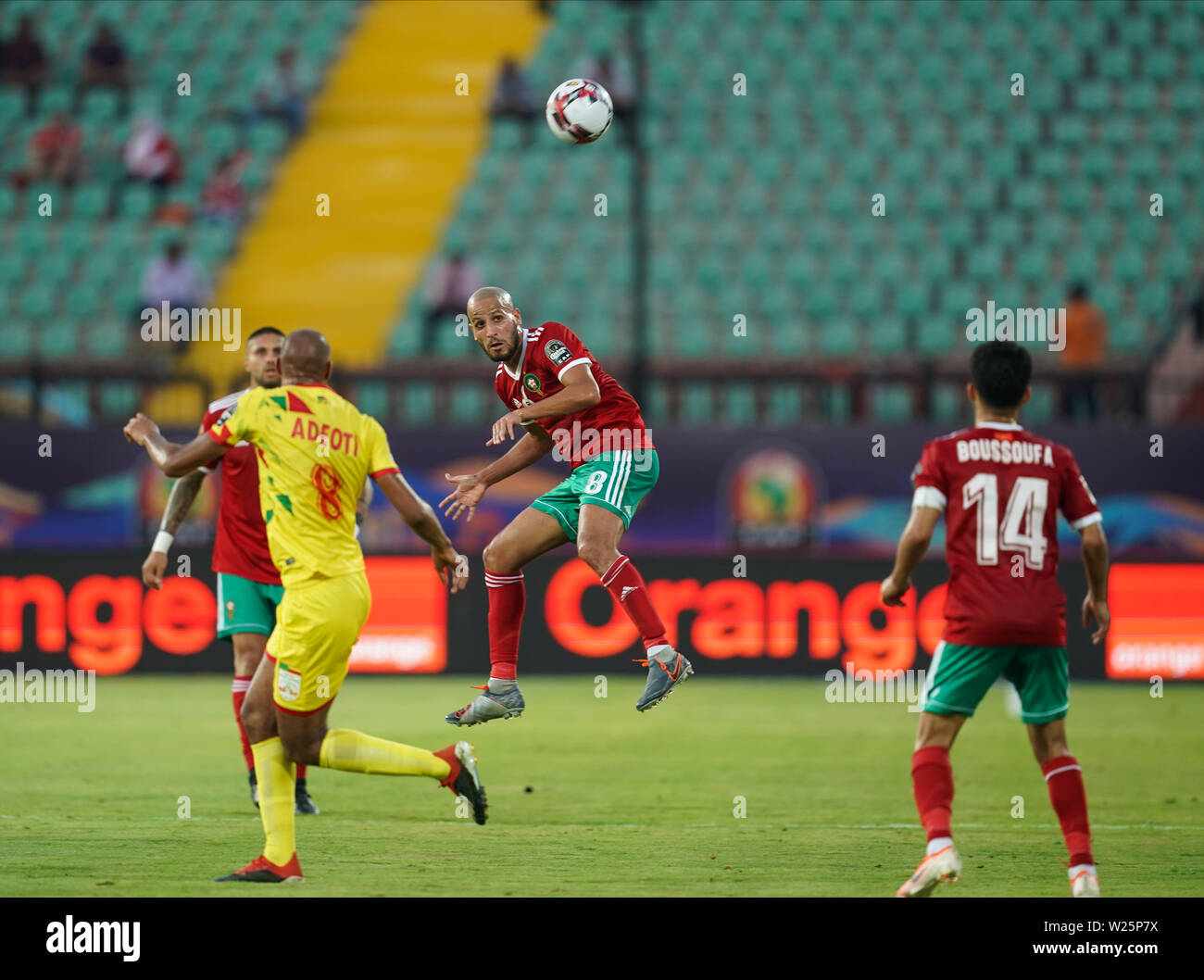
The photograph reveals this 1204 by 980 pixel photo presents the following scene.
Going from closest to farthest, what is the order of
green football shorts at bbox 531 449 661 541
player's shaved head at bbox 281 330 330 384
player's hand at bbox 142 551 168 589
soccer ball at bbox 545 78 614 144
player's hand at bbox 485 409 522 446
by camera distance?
1. player's shaved head at bbox 281 330 330 384
2. player's hand at bbox 485 409 522 446
3. player's hand at bbox 142 551 168 589
4. green football shorts at bbox 531 449 661 541
5. soccer ball at bbox 545 78 614 144

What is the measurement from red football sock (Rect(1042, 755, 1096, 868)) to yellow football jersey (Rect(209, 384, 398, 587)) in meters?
2.93

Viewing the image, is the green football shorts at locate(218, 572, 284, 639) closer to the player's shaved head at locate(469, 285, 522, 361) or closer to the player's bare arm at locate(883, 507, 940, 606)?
the player's shaved head at locate(469, 285, 522, 361)

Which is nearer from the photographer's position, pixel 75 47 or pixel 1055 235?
pixel 1055 235

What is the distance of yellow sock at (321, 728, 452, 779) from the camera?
22.6 ft

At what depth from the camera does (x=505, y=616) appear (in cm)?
872

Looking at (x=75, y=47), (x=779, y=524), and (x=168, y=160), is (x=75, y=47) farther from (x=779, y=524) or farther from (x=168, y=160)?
(x=779, y=524)

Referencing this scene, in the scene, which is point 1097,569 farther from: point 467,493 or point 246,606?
point 246,606

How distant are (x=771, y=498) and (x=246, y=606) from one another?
351 inches

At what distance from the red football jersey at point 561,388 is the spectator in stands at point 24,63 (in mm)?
18868

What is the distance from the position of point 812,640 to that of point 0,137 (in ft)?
51.6

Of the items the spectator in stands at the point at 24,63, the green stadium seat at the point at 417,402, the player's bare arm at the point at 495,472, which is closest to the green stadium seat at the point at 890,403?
the green stadium seat at the point at 417,402

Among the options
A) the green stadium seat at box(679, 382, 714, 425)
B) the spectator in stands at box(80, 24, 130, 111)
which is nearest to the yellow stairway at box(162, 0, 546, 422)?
the spectator in stands at box(80, 24, 130, 111)

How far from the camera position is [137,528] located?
16875 mm

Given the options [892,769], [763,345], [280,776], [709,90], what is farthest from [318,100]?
[280,776]
